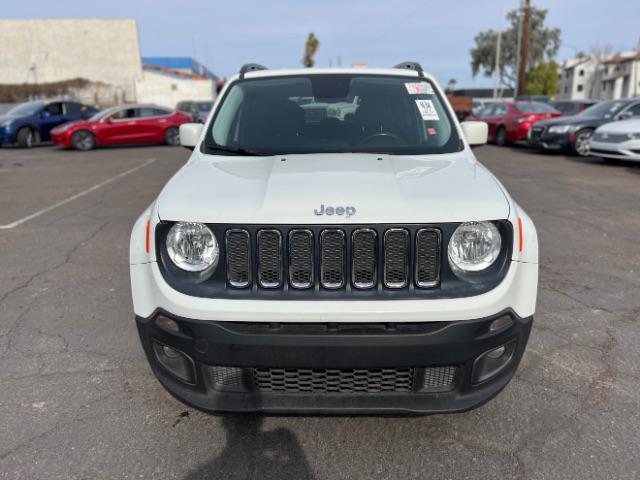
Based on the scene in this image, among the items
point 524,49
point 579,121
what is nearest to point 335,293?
point 579,121

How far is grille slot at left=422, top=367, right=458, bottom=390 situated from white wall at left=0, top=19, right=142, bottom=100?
169 feet

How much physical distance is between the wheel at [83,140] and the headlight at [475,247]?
692 inches

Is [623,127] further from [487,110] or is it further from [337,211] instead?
[337,211]

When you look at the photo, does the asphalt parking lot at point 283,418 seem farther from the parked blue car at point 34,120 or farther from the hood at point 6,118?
the hood at point 6,118

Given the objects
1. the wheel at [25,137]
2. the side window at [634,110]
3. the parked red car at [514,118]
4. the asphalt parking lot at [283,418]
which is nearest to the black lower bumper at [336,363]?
the asphalt parking lot at [283,418]

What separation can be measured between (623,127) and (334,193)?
11.3 meters

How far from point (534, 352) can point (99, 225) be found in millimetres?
5483

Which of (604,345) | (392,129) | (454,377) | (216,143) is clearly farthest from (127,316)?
(604,345)

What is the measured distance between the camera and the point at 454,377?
2.33 metres

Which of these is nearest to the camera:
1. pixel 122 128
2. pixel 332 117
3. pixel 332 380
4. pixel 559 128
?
pixel 332 380

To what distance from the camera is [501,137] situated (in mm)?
17281

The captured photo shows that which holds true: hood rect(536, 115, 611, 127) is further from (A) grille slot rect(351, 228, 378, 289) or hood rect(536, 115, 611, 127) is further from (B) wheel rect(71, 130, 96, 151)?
(B) wheel rect(71, 130, 96, 151)

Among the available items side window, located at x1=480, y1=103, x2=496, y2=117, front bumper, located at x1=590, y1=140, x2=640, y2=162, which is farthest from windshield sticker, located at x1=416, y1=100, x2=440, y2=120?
side window, located at x1=480, y1=103, x2=496, y2=117

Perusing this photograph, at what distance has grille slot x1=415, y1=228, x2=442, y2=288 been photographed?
7.49 ft
